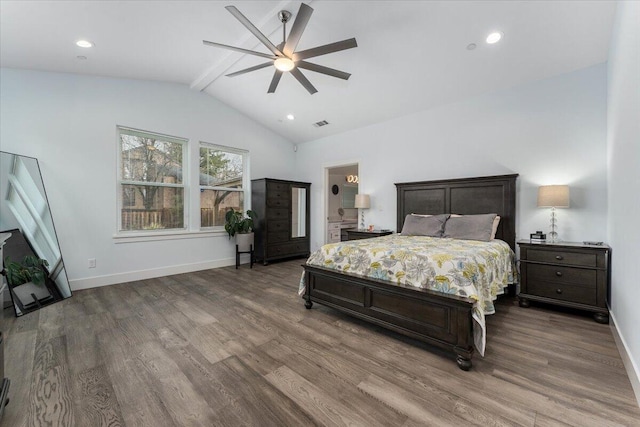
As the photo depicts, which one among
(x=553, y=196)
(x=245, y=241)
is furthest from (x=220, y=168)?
(x=553, y=196)

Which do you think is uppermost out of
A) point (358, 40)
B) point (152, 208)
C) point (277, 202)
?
point (358, 40)

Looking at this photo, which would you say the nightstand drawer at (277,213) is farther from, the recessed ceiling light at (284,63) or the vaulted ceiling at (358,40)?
the recessed ceiling light at (284,63)

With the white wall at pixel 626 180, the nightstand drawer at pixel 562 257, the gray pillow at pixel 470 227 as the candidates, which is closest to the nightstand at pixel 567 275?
the nightstand drawer at pixel 562 257

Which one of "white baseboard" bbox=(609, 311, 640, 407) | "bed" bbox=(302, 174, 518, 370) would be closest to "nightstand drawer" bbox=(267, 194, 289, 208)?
"bed" bbox=(302, 174, 518, 370)

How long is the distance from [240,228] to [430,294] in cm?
403

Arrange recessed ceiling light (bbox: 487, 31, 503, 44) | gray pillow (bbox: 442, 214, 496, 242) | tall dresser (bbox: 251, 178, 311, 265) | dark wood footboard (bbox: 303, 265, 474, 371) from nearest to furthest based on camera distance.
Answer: dark wood footboard (bbox: 303, 265, 474, 371) → recessed ceiling light (bbox: 487, 31, 503, 44) → gray pillow (bbox: 442, 214, 496, 242) → tall dresser (bbox: 251, 178, 311, 265)

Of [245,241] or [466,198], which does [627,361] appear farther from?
[245,241]

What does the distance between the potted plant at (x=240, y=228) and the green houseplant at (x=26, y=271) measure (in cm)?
258

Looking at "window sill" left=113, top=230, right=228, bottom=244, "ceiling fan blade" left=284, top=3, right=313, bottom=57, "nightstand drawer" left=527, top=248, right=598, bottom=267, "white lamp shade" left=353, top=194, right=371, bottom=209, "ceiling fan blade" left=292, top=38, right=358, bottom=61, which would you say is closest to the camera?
"ceiling fan blade" left=284, top=3, right=313, bottom=57

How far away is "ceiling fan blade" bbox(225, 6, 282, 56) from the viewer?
83.4 inches

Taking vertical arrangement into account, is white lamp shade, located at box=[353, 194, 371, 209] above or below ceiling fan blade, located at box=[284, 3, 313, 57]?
below

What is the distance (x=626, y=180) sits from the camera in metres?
2.07

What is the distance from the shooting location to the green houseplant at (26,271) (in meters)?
2.95

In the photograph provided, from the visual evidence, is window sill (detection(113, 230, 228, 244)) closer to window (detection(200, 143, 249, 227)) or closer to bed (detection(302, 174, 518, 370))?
window (detection(200, 143, 249, 227))
